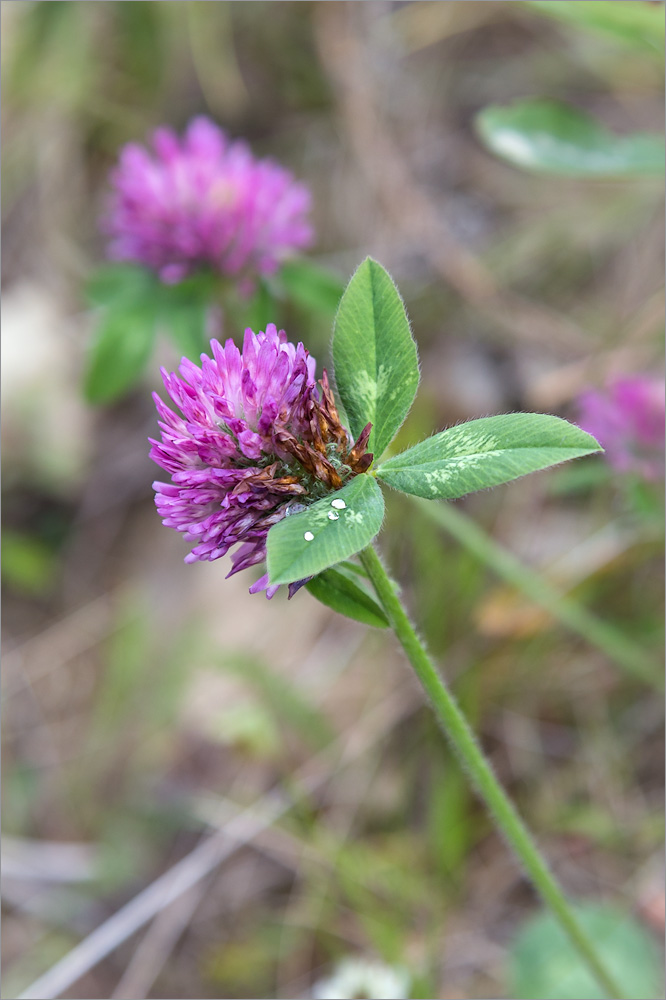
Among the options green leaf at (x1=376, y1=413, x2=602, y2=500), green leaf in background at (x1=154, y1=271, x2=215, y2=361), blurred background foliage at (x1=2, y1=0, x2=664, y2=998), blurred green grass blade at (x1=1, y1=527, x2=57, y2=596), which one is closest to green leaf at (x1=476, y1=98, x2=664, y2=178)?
blurred background foliage at (x1=2, y1=0, x2=664, y2=998)

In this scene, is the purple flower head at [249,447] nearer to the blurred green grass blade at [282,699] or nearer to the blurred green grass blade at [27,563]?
the blurred green grass blade at [282,699]

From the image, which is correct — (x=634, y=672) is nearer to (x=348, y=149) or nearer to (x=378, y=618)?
(x=378, y=618)

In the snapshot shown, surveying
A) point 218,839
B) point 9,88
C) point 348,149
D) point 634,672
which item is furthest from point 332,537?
point 9,88

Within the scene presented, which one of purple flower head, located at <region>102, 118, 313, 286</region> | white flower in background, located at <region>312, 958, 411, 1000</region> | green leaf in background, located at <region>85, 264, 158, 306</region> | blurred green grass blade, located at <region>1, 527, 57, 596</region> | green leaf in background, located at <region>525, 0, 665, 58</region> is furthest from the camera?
blurred green grass blade, located at <region>1, 527, 57, 596</region>

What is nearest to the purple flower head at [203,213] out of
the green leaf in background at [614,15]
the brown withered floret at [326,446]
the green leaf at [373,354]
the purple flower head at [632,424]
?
the green leaf in background at [614,15]

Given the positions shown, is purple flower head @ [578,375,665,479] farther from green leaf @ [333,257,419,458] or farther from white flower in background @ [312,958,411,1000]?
white flower in background @ [312,958,411,1000]

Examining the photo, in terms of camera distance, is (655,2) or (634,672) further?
(655,2)
